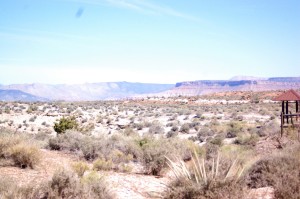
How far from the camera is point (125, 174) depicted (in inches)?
475

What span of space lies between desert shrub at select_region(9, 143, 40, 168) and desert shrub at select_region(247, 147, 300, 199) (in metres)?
6.61

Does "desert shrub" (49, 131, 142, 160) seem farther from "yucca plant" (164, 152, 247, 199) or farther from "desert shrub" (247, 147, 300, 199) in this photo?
"yucca plant" (164, 152, 247, 199)

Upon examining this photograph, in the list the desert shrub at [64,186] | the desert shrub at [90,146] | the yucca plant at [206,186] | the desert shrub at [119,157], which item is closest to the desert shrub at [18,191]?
the desert shrub at [64,186]

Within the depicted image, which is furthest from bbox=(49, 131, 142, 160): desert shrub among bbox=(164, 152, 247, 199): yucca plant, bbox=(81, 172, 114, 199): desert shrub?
bbox=(164, 152, 247, 199): yucca plant

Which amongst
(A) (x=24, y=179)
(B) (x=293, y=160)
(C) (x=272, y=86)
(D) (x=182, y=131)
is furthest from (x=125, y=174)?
(C) (x=272, y=86)

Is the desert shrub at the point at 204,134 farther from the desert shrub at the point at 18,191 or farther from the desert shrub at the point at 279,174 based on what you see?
the desert shrub at the point at 18,191

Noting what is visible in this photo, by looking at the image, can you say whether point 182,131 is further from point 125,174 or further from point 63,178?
point 63,178

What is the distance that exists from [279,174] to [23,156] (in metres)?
7.58

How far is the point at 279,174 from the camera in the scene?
8766 millimetres

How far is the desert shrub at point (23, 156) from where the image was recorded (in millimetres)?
10938

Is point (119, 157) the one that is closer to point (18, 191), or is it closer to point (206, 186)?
point (206, 186)

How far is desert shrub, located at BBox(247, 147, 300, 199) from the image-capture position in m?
7.51

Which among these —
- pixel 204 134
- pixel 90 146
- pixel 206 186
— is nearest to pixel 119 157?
pixel 90 146

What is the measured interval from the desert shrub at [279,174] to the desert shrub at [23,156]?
6.61 meters
